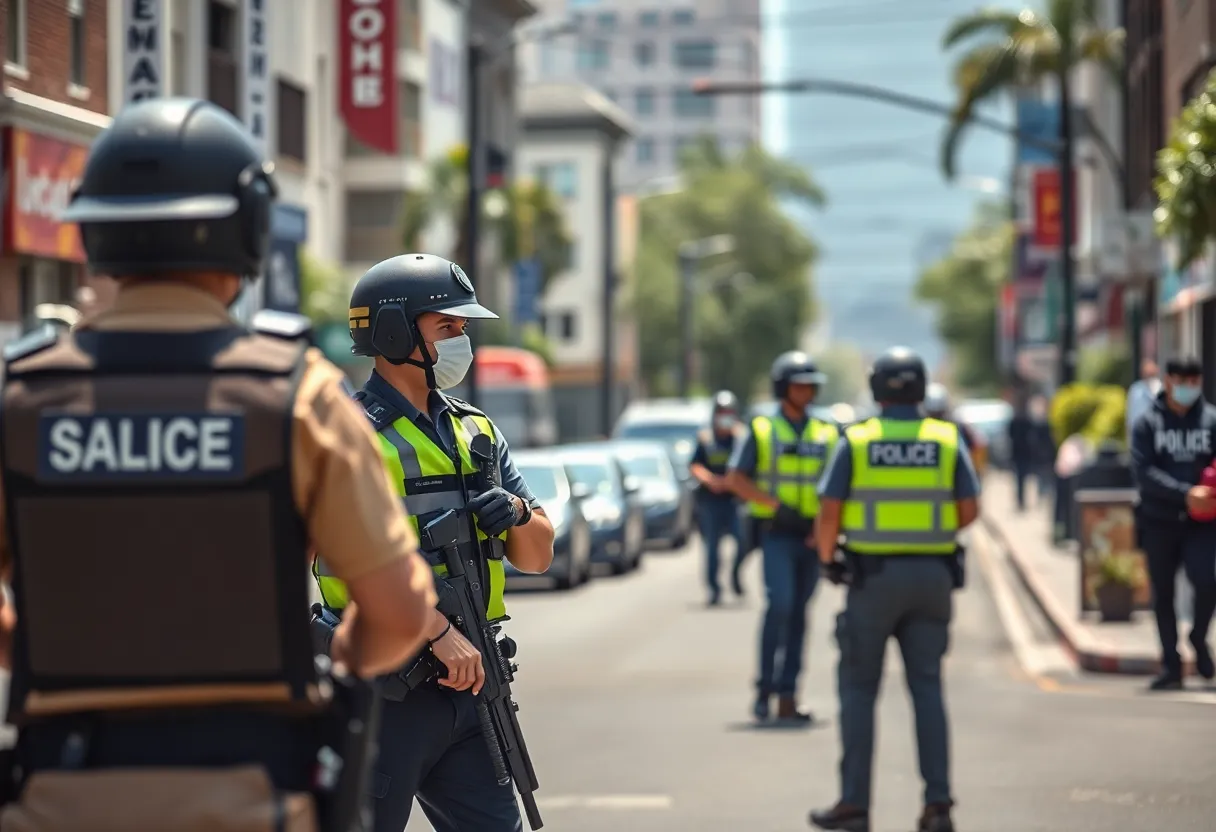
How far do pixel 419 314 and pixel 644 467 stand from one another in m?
27.0

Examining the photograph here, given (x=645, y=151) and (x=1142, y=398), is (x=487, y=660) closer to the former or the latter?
(x=1142, y=398)

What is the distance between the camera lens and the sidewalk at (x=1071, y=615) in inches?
591

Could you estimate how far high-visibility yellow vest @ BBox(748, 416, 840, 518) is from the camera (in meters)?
12.6

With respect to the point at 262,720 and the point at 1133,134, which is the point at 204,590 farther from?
the point at 1133,134

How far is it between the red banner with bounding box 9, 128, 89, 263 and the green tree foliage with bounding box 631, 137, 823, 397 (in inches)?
3005

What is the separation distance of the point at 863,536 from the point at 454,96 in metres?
54.5

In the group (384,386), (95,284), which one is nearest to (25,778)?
(95,284)

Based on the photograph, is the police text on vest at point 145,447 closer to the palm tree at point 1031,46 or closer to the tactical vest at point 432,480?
the tactical vest at point 432,480

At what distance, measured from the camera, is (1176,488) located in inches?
512

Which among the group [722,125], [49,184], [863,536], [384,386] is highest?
[722,125]

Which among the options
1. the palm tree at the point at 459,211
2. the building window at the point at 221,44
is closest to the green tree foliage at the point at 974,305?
the palm tree at the point at 459,211

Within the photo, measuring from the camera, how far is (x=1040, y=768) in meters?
10.6

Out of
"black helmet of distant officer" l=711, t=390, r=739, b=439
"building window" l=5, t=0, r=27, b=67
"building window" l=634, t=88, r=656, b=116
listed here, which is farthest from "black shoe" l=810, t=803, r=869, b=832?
"building window" l=634, t=88, r=656, b=116

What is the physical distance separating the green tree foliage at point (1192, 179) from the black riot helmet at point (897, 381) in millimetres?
7811
